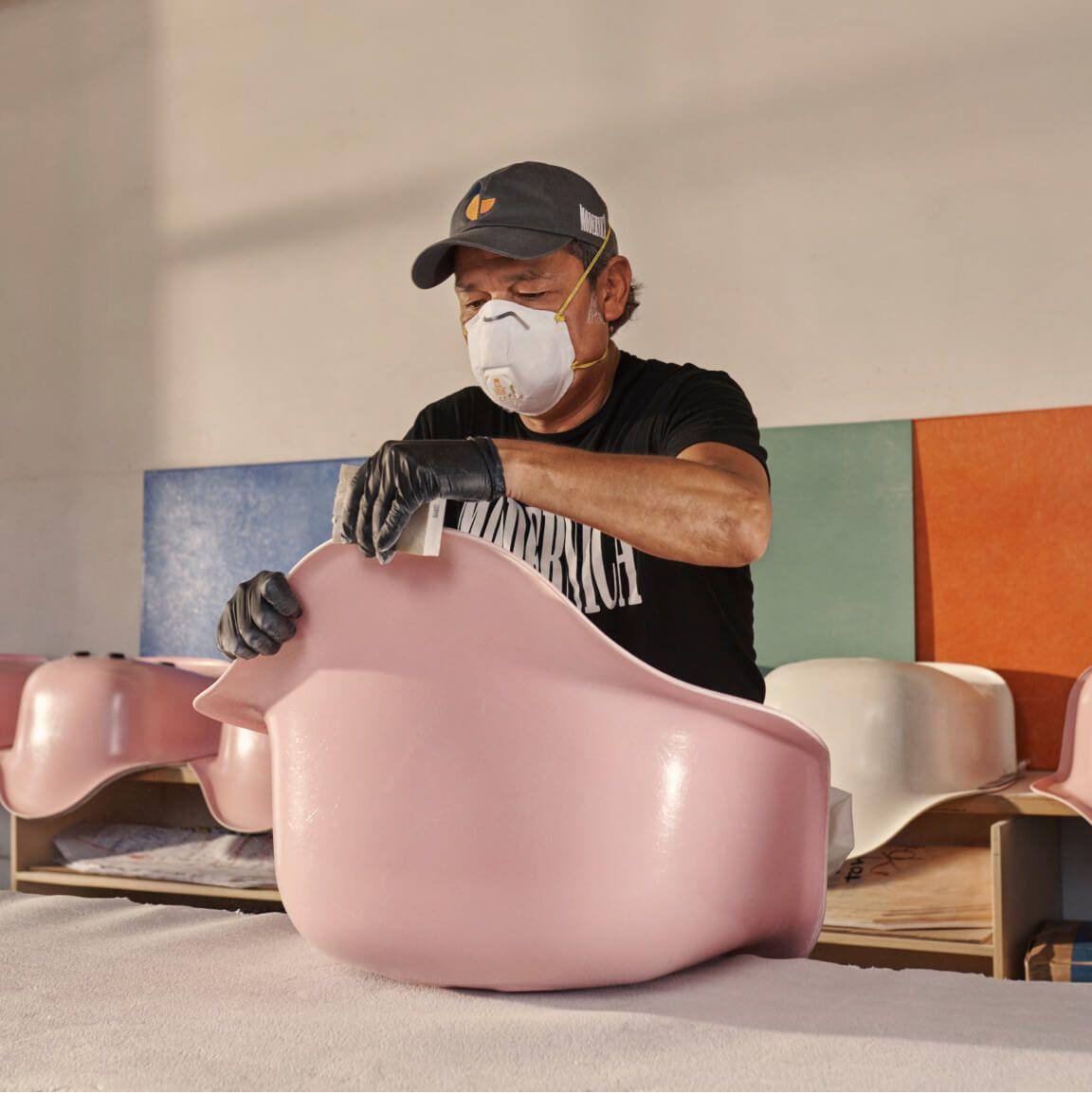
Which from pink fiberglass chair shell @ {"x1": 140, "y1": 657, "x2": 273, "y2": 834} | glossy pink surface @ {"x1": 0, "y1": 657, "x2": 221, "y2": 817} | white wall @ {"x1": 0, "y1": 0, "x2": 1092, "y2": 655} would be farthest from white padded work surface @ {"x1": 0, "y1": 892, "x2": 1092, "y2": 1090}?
white wall @ {"x1": 0, "y1": 0, "x2": 1092, "y2": 655}

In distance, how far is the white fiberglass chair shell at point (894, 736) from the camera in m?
2.17

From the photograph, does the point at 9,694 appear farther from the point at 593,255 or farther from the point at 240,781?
the point at 593,255

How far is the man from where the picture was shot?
0.88m

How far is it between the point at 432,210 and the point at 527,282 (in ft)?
6.69

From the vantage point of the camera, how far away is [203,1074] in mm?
666

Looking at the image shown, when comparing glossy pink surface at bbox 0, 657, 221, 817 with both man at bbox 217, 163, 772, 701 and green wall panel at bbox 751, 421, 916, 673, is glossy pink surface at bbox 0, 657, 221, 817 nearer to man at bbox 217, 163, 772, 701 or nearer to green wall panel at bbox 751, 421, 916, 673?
green wall panel at bbox 751, 421, 916, 673

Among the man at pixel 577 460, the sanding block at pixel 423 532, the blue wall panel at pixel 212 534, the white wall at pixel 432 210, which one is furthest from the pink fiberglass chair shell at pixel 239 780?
the sanding block at pixel 423 532

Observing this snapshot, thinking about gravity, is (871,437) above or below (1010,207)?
below

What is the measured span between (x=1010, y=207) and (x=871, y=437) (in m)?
0.55

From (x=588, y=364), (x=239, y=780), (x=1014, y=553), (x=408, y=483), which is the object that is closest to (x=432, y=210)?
(x=239, y=780)

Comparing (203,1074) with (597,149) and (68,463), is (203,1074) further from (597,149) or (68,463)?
(68,463)

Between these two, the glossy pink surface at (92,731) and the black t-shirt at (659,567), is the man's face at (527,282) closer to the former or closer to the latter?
the black t-shirt at (659,567)

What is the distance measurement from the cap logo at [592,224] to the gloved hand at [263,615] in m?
0.57

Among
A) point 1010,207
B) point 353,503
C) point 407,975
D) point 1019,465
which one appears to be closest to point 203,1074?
point 407,975
